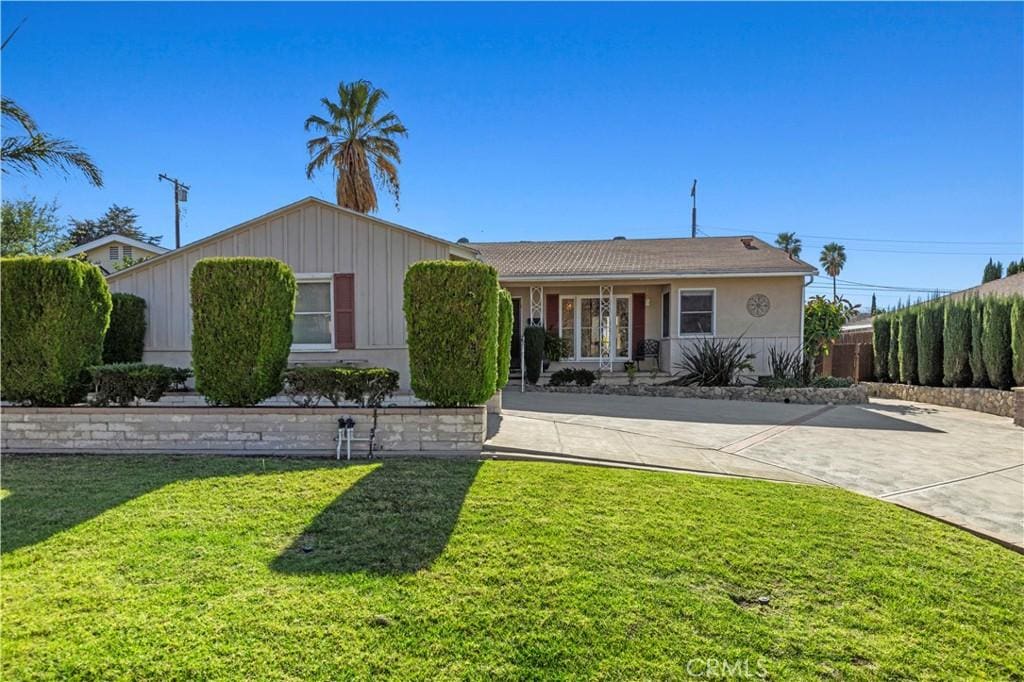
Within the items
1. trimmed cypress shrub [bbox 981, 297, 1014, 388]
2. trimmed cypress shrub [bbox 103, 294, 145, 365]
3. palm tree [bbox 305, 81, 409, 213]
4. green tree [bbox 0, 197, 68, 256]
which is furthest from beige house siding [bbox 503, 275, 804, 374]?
green tree [bbox 0, 197, 68, 256]

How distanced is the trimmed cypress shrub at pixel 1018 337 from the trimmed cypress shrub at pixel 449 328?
12.1m

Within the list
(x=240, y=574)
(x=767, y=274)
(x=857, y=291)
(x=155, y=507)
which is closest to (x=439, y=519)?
(x=240, y=574)

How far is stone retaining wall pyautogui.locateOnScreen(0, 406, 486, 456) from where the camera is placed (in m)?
5.68

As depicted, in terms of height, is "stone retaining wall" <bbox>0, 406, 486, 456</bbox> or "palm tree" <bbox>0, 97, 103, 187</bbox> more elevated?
"palm tree" <bbox>0, 97, 103, 187</bbox>

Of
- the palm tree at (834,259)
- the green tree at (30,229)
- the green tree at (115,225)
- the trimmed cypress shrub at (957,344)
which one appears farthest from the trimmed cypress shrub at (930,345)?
the green tree at (115,225)

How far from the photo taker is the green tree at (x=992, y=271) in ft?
94.2

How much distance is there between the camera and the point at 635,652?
7.56ft

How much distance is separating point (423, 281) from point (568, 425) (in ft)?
11.3

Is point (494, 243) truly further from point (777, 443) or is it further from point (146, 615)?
point (146, 615)

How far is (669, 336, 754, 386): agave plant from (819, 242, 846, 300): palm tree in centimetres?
3948

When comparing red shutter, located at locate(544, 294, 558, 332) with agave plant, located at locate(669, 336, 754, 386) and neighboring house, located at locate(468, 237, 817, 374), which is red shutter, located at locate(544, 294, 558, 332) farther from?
agave plant, located at locate(669, 336, 754, 386)

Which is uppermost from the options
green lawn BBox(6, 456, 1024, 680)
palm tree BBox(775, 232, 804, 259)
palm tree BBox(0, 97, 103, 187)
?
palm tree BBox(775, 232, 804, 259)

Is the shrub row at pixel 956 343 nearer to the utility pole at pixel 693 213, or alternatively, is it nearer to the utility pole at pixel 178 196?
the utility pole at pixel 693 213

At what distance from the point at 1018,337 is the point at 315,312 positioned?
1497 cm
